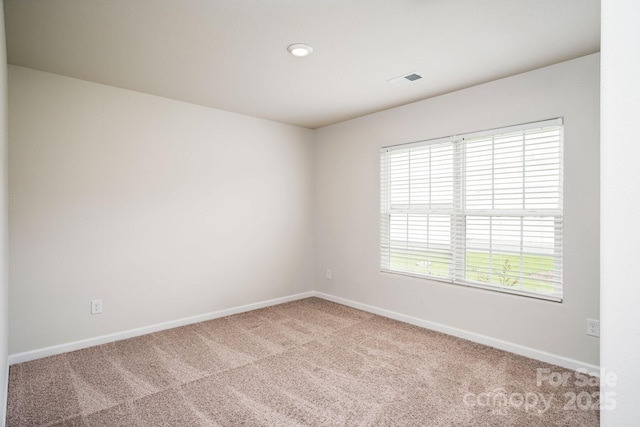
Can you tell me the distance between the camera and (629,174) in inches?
25.3

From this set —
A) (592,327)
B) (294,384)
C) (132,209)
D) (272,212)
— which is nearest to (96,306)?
(132,209)

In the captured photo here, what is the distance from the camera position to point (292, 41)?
2447 mm

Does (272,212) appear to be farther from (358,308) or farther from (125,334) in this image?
(125,334)

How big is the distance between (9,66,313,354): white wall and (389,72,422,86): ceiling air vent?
1.94 metres

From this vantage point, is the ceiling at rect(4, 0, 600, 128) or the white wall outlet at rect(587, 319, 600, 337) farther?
the white wall outlet at rect(587, 319, 600, 337)

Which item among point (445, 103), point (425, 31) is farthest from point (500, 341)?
point (425, 31)

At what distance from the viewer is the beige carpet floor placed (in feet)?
7.00

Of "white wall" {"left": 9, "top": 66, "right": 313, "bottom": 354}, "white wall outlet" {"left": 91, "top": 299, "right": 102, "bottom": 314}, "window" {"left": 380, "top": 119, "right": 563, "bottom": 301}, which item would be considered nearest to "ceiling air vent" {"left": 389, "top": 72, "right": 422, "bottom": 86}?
"window" {"left": 380, "top": 119, "right": 563, "bottom": 301}

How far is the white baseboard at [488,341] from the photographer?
8.97ft

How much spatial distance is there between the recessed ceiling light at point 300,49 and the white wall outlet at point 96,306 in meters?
2.81

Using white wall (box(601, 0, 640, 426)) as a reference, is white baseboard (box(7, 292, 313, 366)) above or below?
below

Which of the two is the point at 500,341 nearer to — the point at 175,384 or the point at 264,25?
the point at 175,384

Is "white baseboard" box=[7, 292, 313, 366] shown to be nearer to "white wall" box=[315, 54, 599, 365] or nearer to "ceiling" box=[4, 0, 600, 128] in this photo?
"white wall" box=[315, 54, 599, 365]

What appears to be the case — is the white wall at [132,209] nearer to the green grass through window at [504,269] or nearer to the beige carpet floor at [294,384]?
the beige carpet floor at [294,384]
